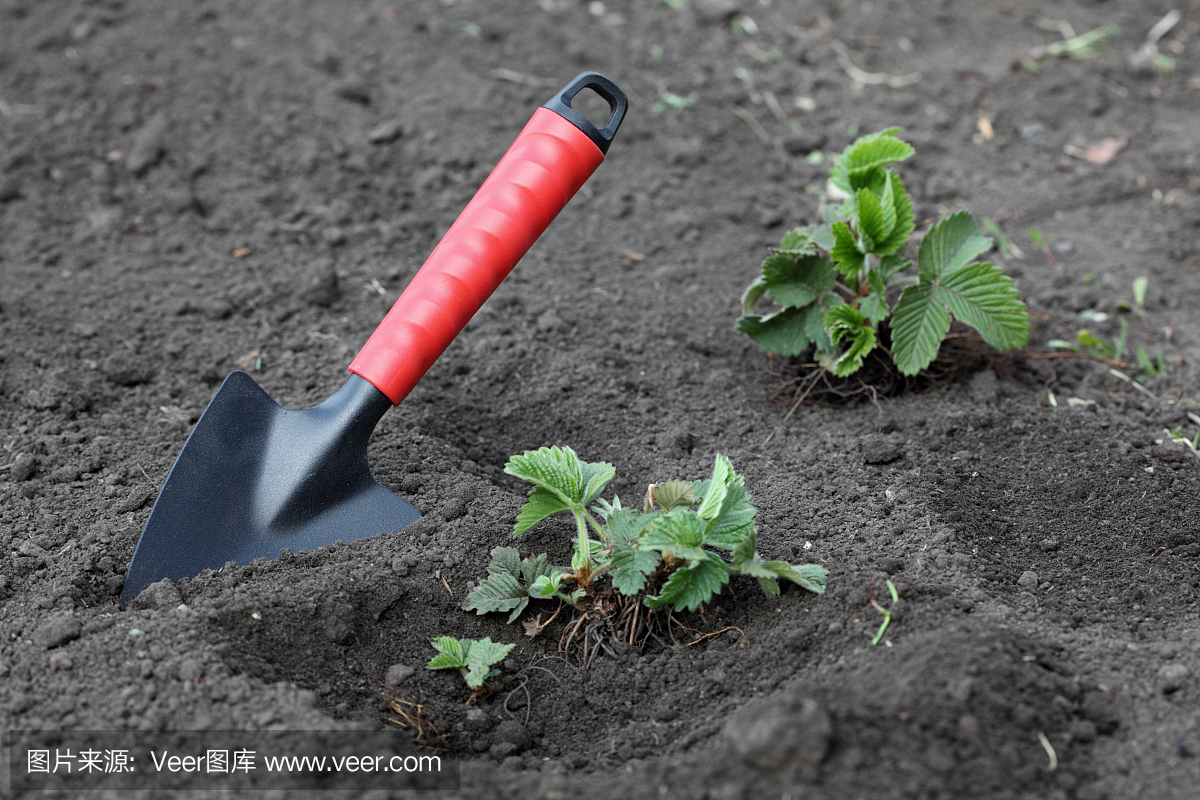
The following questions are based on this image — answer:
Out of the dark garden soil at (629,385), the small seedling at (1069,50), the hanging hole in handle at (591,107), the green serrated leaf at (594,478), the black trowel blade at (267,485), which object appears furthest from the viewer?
the small seedling at (1069,50)

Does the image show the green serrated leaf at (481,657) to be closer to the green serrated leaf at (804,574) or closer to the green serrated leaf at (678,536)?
the green serrated leaf at (678,536)

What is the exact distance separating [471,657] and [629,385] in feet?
3.40

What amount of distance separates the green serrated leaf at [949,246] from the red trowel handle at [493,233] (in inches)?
34.0

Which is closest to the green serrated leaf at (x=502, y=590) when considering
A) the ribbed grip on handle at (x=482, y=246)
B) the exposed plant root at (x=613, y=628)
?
the exposed plant root at (x=613, y=628)

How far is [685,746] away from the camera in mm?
1542

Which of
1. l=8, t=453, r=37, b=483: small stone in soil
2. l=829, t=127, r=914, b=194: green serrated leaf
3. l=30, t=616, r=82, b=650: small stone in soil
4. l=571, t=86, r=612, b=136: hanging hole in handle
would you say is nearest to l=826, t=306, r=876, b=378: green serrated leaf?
l=829, t=127, r=914, b=194: green serrated leaf

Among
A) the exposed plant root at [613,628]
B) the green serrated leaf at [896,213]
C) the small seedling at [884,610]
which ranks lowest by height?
the exposed plant root at [613,628]

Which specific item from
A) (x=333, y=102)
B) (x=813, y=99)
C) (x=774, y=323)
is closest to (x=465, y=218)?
(x=774, y=323)

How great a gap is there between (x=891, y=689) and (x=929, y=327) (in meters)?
1.12

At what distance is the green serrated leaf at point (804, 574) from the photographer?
5.52 feet

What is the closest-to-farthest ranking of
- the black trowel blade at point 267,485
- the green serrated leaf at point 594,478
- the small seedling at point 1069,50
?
the green serrated leaf at point 594,478 → the black trowel blade at point 267,485 → the small seedling at point 1069,50

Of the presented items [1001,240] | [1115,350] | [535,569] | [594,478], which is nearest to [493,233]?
[594,478]

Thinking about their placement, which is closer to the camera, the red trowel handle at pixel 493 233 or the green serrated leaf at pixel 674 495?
the green serrated leaf at pixel 674 495

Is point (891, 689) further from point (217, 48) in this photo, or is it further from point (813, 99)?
point (217, 48)
